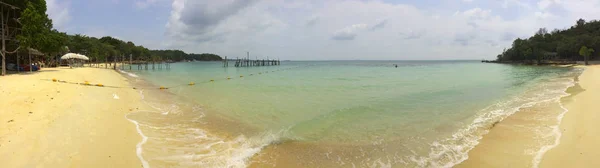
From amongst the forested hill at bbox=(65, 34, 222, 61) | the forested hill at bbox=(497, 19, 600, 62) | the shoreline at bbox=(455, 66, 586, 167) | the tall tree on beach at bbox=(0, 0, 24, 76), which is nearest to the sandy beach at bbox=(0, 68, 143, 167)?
the shoreline at bbox=(455, 66, 586, 167)

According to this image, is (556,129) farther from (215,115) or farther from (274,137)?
(215,115)

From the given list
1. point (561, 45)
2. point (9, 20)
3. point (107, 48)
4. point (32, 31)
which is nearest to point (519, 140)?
point (32, 31)

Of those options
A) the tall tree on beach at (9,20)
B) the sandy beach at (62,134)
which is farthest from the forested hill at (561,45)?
the tall tree on beach at (9,20)

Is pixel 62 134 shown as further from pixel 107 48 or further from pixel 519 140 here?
pixel 107 48

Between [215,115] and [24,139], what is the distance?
16.9 feet

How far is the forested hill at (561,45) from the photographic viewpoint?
220 ft

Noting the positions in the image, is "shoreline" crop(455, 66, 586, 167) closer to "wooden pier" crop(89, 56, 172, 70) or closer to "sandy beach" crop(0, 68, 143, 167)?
"sandy beach" crop(0, 68, 143, 167)

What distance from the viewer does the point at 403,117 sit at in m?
9.80

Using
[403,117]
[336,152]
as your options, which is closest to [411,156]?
[336,152]

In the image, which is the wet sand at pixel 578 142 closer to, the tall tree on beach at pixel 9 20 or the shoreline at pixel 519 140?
the shoreline at pixel 519 140

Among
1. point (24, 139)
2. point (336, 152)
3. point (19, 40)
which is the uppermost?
point (19, 40)

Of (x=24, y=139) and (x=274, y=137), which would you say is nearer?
(x=24, y=139)

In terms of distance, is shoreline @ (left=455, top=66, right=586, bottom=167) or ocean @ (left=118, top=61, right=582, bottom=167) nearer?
shoreline @ (left=455, top=66, right=586, bottom=167)

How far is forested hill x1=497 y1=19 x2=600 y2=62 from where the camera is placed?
6694 cm
